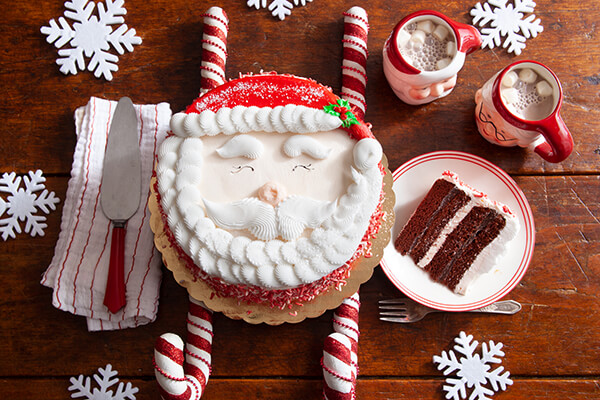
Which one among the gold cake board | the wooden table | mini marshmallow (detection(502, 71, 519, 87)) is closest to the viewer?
the gold cake board

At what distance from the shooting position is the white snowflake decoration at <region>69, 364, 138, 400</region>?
4.84 feet

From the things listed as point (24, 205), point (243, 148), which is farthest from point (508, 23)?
point (24, 205)

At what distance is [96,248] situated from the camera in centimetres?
146

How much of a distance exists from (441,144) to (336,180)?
1.75 ft

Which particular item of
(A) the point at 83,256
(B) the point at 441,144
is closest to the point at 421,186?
(B) the point at 441,144

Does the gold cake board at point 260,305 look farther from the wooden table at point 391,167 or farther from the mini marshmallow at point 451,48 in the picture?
the mini marshmallow at point 451,48

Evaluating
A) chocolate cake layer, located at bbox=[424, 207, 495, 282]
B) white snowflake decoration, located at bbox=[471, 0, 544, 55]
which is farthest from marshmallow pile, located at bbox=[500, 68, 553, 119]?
chocolate cake layer, located at bbox=[424, 207, 495, 282]

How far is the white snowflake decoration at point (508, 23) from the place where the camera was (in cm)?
160

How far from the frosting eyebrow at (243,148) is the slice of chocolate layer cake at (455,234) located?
0.55 m

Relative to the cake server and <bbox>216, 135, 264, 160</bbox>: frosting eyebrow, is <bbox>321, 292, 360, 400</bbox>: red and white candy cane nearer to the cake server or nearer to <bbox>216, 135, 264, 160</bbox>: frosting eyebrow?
<bbox>216, 135, 264, 160</bbox>: frosting eyebrow

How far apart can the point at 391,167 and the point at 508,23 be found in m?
0.65

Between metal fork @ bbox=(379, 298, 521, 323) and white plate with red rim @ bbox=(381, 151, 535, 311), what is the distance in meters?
0.06

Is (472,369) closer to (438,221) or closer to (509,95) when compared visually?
(438,221)

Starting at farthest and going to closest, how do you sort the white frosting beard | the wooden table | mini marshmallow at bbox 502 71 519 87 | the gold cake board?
the wooden table
mini marshmallow at bbox 502 71 519 87
the gold cake board
the white frosting beard
